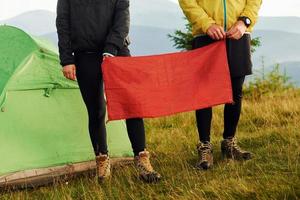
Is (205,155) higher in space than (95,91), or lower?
lower

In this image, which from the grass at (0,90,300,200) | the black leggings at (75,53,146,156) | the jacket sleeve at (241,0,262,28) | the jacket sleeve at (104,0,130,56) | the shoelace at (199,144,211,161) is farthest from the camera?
the shoelace at (199,144,211,161)

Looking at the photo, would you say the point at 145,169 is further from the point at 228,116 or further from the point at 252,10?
the point at 252,10

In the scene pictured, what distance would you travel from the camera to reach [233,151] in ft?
18.2

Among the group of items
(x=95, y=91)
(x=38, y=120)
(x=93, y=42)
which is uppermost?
(x=93, y=42)

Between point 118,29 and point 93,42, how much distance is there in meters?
0.26

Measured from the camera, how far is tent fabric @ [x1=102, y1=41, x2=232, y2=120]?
4.91 meters

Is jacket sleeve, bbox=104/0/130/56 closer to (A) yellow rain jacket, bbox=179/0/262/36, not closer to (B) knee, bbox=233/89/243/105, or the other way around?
(A) yellow rain jacket, bbox=179/0/262/36

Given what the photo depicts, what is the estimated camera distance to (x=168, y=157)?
6207mm

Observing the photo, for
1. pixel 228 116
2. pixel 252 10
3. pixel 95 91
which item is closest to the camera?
pixel 95 91

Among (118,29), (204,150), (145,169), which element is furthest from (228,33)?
(145,169)

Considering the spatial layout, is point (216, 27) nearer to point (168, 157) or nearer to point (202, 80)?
point (202, 80)

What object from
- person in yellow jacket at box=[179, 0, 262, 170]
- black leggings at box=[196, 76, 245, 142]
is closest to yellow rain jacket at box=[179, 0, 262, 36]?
person in yellow jacket at box=[179, 0, 262, 170]

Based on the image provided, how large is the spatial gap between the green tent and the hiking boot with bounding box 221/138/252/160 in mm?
1199

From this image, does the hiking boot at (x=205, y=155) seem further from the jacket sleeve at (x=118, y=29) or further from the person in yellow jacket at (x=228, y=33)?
the jacket sleeve at (x=118, y=29)
